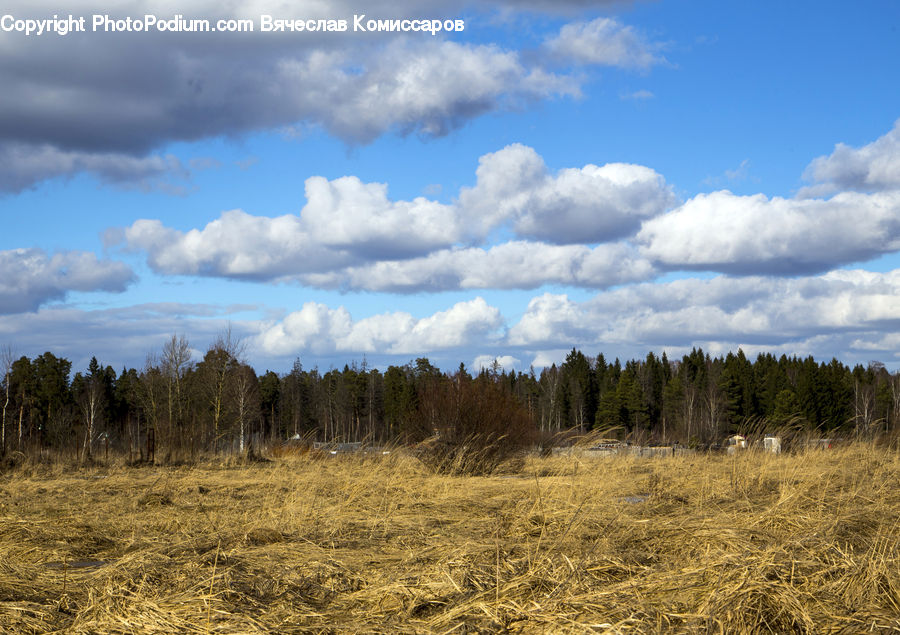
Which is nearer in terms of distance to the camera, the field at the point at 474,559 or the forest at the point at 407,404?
the field at the point at 474,559

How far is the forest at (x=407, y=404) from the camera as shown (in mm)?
14855

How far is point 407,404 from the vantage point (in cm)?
5453

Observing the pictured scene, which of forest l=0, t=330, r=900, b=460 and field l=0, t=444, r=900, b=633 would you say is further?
forest l=0, t=330, r=900, b=460

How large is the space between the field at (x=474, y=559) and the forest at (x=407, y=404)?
16.1 feet

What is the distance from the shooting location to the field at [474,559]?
10.8 feet

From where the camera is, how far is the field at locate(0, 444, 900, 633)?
331cm

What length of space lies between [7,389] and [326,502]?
103 feet

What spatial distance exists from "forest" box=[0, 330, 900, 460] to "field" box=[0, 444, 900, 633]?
4.91m

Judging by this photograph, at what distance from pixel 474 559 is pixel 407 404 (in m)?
50.5

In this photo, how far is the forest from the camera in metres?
14.9

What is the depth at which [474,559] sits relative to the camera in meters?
4.33

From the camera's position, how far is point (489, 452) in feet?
45.4

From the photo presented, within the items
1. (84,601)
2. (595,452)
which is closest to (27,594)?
(84,601)

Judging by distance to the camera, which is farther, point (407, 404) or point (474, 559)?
point (407, 404)
